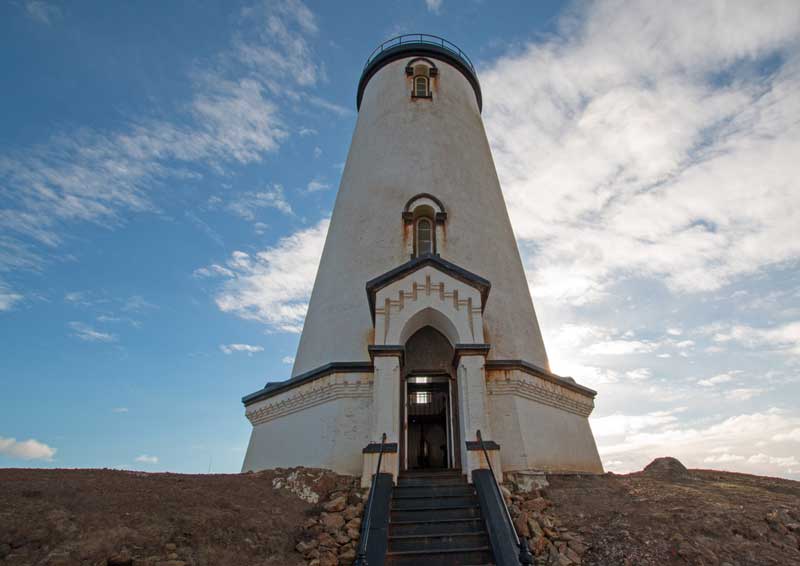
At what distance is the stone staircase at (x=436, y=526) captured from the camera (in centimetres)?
745

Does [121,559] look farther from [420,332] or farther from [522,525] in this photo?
[420,332]

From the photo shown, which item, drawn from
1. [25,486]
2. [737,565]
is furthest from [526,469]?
[25,486]

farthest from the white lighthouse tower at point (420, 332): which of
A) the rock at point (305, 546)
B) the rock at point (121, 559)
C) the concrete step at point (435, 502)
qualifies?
the rock at point (121, 559)

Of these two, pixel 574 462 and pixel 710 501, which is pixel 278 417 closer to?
pixel 574 462

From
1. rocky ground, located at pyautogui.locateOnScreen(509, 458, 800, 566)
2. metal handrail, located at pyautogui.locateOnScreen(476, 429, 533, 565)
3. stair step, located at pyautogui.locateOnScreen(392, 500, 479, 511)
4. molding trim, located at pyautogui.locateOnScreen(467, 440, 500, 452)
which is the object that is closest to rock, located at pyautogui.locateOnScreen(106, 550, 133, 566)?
stair step, located at pyautogui.locateOnScreen(392, 500, 479, 511)

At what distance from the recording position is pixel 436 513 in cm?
859

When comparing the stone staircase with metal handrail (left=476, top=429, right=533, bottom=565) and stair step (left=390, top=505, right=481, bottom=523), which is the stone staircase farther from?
metal handrail (left=476, top=429, right=533, bottom=565)

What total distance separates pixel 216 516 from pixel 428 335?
6.95 metres

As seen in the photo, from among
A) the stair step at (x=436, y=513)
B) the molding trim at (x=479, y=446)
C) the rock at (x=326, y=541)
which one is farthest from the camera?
the molding trim at (x=479, y=446)

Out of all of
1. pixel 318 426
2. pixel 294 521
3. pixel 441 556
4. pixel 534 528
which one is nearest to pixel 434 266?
pixel 318 426

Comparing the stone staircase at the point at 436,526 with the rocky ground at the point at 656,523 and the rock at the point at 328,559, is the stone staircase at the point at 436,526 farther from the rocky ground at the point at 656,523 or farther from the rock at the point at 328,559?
the rocky ground at the point at 656,523

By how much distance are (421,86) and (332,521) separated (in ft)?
48.9

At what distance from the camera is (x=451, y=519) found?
328 inches

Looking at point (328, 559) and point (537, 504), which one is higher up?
point (537, 504)
